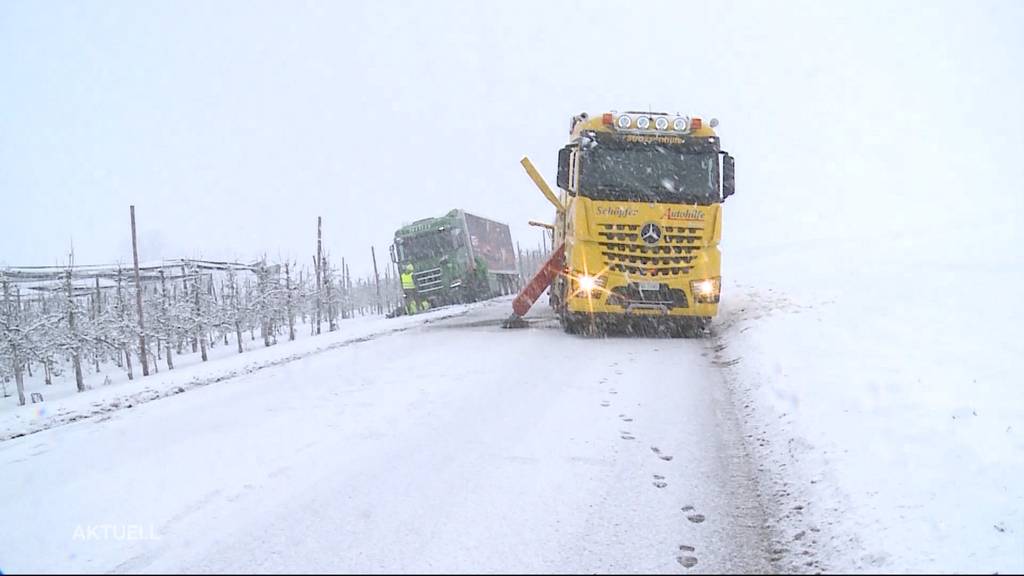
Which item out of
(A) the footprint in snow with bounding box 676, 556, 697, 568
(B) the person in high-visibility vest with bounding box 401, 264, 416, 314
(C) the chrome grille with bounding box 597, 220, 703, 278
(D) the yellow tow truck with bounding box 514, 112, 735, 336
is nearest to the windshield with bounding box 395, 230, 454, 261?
(B) the person in high-visibility vest with bounding box 401, 264, 416, 314

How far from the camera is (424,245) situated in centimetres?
2627

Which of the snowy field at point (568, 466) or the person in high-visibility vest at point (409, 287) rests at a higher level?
the person in high-visibility vest at point (409, 287)

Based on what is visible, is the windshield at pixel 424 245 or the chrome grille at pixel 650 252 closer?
the chrome grille at pixel 650 252

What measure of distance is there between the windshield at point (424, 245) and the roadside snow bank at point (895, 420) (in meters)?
17.0

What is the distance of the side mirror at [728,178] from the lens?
10297 millimetres

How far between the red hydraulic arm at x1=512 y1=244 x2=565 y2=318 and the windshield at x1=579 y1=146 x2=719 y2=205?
1.89 meters

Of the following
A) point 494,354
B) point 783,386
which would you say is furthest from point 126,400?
point 783,386

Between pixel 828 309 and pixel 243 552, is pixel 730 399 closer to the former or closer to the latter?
pixel 828 309

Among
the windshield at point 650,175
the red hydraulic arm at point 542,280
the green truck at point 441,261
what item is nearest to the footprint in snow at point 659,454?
the windshield at point 650,175

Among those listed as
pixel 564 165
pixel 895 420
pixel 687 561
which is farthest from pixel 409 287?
pixel 687 561

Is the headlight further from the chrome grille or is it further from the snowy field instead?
the snowy field

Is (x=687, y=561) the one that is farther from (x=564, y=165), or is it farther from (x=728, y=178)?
(x=728, y=178)

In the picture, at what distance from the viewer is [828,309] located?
31.5 ft

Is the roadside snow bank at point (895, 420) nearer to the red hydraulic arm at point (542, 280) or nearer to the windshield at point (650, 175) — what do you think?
the windshield at point (650, 175)
